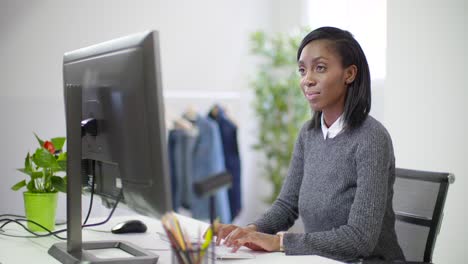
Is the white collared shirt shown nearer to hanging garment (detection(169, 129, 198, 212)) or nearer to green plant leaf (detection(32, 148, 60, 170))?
green plant leaf (detection(32, 148, 60, 170))

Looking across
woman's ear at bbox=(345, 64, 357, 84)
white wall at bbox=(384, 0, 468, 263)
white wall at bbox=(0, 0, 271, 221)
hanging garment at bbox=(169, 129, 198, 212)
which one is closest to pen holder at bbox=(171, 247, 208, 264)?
woman's ear at bbox=(345, 64, 357, 84)

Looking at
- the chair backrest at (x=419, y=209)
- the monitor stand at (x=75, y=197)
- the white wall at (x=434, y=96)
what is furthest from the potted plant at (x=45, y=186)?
the white wall at (x=434, y=96)

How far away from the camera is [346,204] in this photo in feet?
5.07

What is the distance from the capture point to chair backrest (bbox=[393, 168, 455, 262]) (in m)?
1.59

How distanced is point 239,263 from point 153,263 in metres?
0.21

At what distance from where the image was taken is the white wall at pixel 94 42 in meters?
2.98

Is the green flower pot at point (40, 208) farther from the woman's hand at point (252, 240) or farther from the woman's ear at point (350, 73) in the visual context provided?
the woman's ear at point (350, 73)

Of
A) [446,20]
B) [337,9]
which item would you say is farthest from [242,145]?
[446,20]

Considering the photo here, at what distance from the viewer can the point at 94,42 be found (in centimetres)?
338

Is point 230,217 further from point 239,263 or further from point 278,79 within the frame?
point 239,263

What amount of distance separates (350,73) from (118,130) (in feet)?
2.44

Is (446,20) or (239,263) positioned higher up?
(446,20)

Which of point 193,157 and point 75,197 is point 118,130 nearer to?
point 75,197

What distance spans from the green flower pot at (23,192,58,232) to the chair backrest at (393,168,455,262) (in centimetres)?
107
